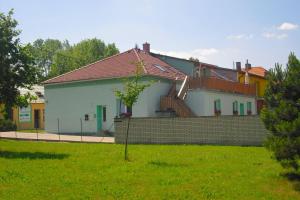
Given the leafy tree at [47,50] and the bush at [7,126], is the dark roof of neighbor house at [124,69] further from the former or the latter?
the leafy tree at [47,50]

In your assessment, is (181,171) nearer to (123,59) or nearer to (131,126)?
(131,126)

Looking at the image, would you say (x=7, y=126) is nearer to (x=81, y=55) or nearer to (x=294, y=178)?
(x=294, y=178)

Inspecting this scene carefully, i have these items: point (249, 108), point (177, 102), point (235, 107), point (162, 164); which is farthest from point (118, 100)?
point (162, 164)

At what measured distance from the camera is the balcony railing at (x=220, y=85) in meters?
36.2

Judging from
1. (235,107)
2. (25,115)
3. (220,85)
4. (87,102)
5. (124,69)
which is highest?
(124,69)

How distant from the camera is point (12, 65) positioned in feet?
66.3

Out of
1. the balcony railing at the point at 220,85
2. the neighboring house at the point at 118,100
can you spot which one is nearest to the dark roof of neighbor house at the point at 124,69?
the neighboring house at the point at 118,100

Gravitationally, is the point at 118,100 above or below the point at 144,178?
above

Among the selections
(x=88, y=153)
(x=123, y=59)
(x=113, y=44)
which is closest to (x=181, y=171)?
(x=88, y=153)

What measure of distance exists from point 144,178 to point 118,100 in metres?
24.1

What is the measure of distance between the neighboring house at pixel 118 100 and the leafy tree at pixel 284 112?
70.7 ft

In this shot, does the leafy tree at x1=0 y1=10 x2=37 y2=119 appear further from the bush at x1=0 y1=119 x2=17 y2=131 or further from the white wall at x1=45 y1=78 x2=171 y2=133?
the bush at x1=0 y1=119 x2=17 y2=131

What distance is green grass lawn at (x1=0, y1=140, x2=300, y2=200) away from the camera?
995cm

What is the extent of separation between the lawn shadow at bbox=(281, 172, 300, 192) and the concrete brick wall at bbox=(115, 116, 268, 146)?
9.83m
